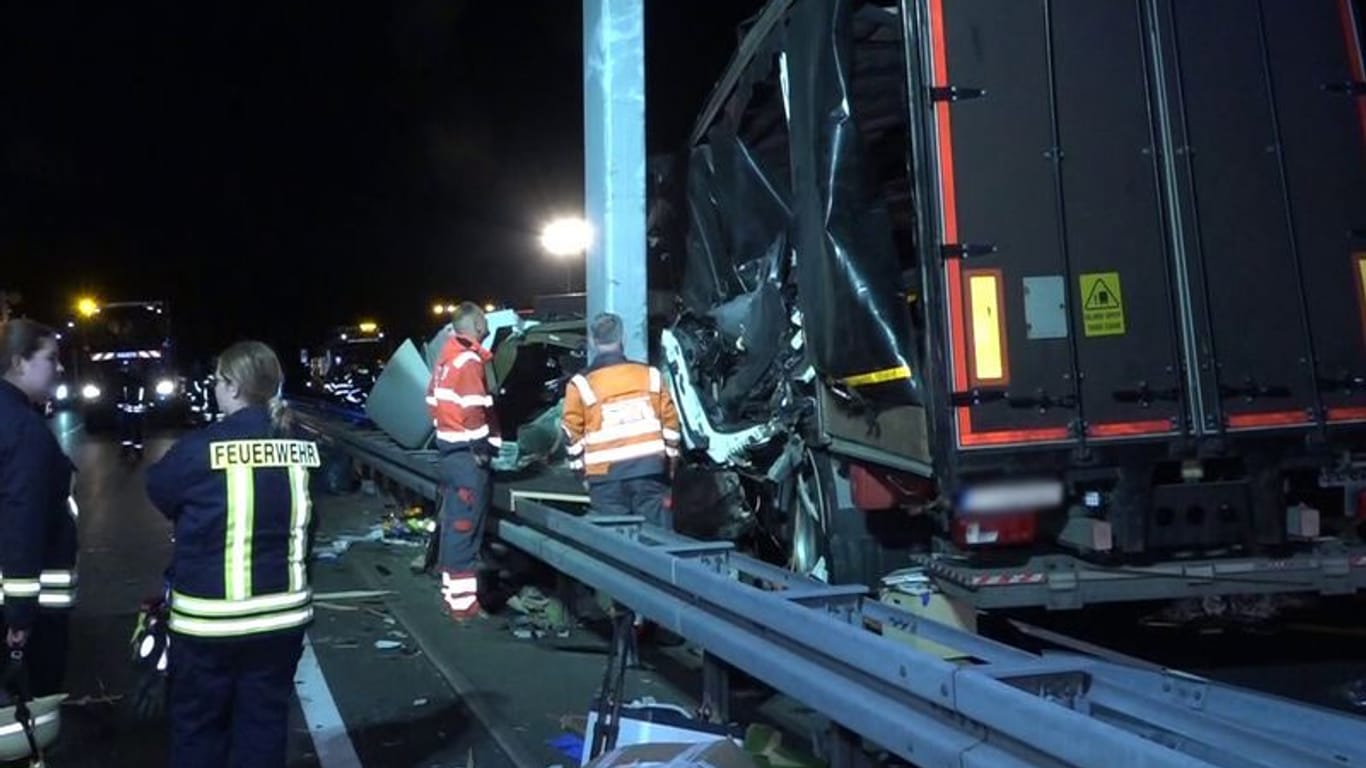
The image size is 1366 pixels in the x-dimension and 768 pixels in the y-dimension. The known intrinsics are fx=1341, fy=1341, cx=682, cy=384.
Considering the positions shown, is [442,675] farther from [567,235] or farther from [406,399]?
[567,235]

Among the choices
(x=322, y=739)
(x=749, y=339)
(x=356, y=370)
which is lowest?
(x=322, y=739)

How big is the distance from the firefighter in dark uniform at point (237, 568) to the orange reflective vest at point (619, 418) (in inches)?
130

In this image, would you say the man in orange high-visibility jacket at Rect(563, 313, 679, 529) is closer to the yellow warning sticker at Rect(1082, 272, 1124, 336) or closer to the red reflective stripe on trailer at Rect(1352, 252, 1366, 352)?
the yellow warning sticker at Rect(1082, 272, 1124, 336)

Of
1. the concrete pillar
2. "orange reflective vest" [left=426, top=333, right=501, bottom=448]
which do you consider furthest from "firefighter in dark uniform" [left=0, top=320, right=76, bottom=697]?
the concrete pillar

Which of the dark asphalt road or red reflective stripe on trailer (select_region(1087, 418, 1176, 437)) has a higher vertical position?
red reflective stripe on trailer (select_region(1087, 418, 1176, 437))

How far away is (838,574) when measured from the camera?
6934 mm

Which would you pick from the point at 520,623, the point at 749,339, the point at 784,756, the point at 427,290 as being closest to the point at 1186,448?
the point at 784,756

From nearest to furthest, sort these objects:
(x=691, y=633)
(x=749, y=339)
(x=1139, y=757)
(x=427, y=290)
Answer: (x=1139, y=757) → (x=691, y=633) → (x=749, y=339) → (x=427, y=290)

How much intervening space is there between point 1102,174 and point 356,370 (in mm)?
27605

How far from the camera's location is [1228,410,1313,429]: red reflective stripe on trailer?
5.65 metres

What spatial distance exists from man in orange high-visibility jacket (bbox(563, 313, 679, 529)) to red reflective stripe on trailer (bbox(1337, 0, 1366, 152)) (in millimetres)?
3746

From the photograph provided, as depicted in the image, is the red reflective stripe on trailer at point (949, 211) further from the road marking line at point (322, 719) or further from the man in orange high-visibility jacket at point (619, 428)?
the road marking line at point (322, 719)

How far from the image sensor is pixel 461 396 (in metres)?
8.39

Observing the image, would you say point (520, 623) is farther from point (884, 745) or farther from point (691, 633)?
point (884, 745)
